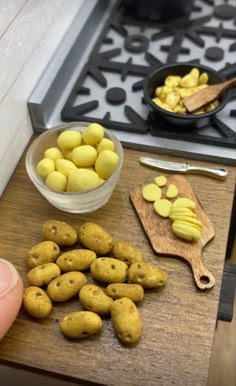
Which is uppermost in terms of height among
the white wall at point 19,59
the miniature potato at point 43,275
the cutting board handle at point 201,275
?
the white wall at point 19,59

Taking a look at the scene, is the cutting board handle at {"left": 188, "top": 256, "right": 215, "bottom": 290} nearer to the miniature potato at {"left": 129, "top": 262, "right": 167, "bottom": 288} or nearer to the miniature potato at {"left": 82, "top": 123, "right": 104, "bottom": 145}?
the miniature potato at {"left": 129, "top": 262, "right": 167, "bottom": 288}

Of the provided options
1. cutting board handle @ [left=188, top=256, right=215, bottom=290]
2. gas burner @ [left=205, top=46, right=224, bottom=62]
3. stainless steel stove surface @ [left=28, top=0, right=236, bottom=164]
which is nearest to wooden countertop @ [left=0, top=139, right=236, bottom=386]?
cutting board handle @ [left=188, top=256, right=215, bottom=290]

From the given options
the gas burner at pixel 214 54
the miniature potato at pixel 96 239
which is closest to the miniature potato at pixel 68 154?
the miniature potato at pixel 96 239

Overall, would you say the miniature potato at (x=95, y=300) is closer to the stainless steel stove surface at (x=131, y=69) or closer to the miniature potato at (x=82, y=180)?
the miniature potato at (x=82, y=180)

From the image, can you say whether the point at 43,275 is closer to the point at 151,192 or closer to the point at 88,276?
the point at 88,276

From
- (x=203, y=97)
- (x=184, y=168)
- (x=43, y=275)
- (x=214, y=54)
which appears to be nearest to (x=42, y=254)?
(x=43, y=275)

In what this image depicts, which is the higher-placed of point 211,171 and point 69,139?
point 69,139

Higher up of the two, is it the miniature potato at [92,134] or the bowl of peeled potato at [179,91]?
the miniature potato at [92,134]
